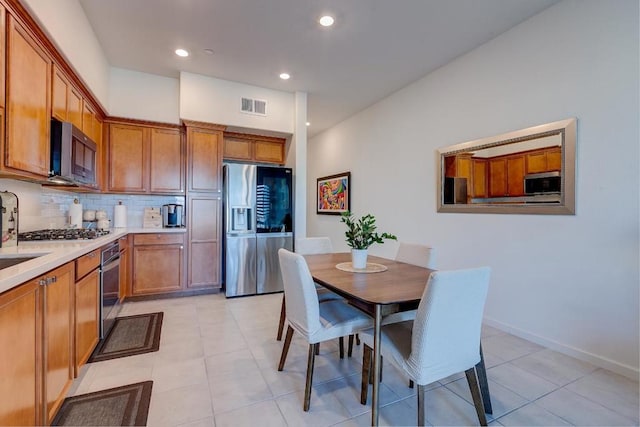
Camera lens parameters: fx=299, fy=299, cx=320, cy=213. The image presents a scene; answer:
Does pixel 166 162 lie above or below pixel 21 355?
above

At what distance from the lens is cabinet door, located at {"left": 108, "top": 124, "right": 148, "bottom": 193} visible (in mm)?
3762

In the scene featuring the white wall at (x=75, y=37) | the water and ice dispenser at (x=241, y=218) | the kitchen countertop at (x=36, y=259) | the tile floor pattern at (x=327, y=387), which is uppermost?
the white wall at (x=75, y=37)

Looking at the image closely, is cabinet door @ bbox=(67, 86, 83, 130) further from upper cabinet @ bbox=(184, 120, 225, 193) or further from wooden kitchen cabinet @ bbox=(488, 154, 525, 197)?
wooden kitchen cabinet @ bbox=(488, 154, 525, 197)

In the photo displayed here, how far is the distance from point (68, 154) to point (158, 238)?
5.24ft

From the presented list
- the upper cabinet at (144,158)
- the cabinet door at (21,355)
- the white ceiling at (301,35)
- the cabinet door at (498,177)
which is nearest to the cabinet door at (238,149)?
the upper cabinet at (144,158)

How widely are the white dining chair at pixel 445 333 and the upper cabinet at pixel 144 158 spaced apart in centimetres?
360

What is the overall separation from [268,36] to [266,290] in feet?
10.0

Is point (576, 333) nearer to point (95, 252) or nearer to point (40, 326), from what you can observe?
point (40, 326)

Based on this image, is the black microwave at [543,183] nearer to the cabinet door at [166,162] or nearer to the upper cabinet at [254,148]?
the upper cabinet at [254,148]

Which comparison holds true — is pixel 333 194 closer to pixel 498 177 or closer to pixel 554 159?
pixel 498 177

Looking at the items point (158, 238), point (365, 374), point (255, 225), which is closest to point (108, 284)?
point (158, 238)

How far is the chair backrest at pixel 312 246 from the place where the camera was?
3.03m

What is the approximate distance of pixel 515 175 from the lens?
8.93 ft

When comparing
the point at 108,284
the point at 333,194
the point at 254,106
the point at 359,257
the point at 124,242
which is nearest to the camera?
the point at 359,257
